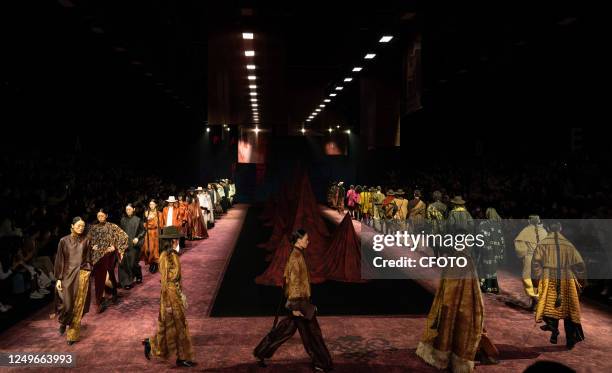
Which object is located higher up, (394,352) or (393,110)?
(393,110)

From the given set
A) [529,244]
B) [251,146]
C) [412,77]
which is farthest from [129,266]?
[251,146]

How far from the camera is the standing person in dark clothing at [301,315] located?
5.79 m

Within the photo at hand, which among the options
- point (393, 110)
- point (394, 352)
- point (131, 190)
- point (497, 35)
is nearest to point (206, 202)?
point (131, 190)

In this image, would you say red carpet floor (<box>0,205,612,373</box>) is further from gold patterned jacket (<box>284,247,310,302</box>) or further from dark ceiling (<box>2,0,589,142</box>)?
dark ceiling (<box>2,0,589,142</box>)

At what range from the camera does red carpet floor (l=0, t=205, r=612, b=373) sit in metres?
6.18

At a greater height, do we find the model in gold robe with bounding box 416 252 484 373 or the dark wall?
the dark wall

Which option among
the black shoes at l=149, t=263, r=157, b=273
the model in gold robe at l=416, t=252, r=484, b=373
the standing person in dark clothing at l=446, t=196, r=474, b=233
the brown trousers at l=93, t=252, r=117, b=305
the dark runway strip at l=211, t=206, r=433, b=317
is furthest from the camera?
the black shoes at l=149, t=263, r=157, b=273

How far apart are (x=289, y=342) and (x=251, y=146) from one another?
26.0m

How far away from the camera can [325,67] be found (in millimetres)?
15672

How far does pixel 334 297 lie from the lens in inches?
379

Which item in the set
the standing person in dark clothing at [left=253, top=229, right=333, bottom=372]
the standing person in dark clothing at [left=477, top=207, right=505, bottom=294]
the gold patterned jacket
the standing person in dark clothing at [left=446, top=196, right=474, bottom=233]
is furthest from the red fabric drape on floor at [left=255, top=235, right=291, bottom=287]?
the gold patterned jacket

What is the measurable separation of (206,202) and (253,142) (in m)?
12.5

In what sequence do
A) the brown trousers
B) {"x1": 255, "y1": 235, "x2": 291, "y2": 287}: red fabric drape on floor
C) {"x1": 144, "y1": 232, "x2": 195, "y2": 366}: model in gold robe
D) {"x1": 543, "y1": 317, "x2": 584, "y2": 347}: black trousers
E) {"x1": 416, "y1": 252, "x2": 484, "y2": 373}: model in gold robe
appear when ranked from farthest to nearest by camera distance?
{"x1": 255, "y1": 235, "x2": 291, "y2": 287}: red fabric drape on floor → the brown trousers → {"x1": 543, "y1": 317, "x2": 584, "y2": 347}: black trousers → {"x1": 144, "y1": 232, "x2": 195, "y2": 366}: model in gold robe → {"x1": 416, "y1": 252, "x2": 484, "y2": 373}: model in gold robe

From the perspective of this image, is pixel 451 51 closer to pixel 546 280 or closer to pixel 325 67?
pixel 325 67
